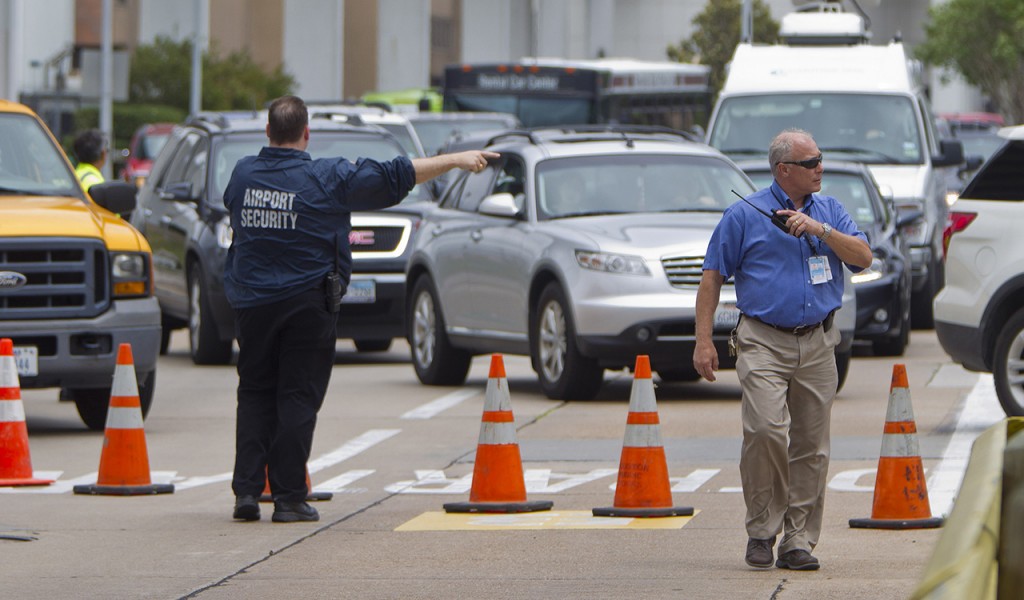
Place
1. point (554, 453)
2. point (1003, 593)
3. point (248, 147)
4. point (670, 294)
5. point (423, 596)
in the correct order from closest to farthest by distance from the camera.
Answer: point (1003, 593)
point (423, 596)
point (554, 453)
point (670, 294)
point (248, 147)

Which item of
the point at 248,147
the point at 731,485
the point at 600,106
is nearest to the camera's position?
the point at 731,485

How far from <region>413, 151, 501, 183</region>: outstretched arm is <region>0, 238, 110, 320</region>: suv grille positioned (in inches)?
158

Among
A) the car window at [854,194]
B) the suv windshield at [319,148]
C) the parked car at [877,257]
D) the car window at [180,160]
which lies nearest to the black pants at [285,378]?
the parked car at [877,257]

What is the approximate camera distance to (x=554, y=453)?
37.7 feet

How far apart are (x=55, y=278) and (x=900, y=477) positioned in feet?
19.1

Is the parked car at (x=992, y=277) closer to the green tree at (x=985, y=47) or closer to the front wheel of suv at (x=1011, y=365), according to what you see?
the front wheel of suv at (x=1011, y=365)

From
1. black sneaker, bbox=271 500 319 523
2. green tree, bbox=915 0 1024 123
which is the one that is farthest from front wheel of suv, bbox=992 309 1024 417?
green tree, bbox=915 0 1024 123

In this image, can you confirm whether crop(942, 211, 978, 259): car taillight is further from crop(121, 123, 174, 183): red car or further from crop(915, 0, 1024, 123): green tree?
crop(915, 0, 1024, 123): green tree

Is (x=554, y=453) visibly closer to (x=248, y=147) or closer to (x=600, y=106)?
(x=248, y=147)

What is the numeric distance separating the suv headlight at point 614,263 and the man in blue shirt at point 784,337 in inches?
233

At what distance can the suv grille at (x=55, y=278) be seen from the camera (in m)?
12.2

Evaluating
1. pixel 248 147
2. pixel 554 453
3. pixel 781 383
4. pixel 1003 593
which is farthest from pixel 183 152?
pixel 1003 593

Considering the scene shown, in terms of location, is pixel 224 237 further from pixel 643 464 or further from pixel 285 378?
pixel 643 464

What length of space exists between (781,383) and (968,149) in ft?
113
